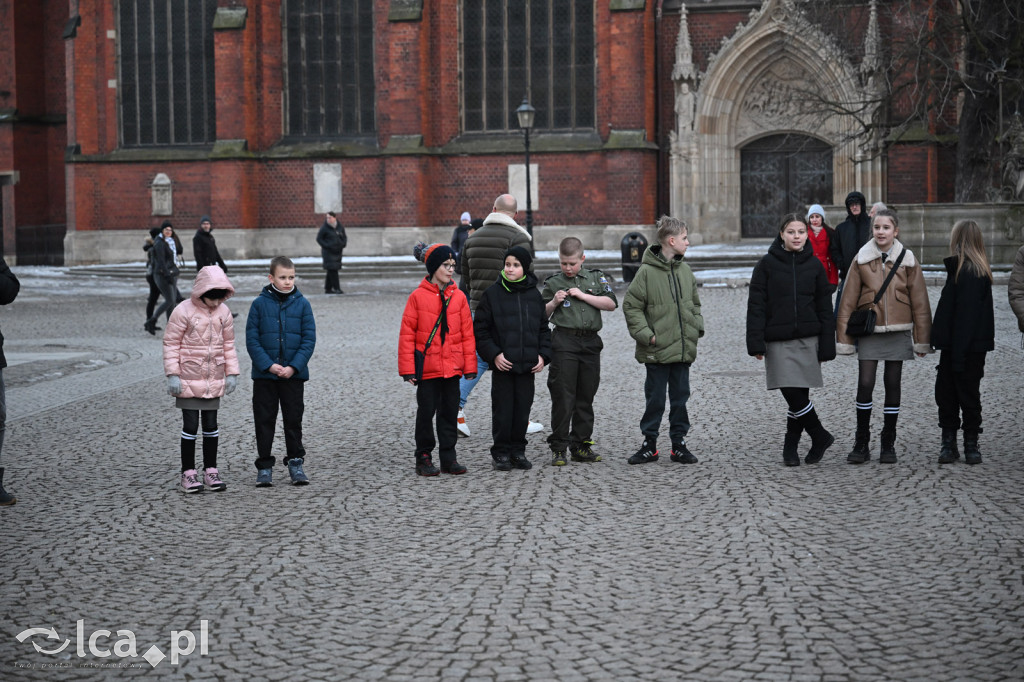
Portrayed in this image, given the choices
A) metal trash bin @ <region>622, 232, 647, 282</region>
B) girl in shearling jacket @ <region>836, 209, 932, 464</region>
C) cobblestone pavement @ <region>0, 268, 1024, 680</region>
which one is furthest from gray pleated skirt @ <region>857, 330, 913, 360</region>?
metal trash bin @ <region>622, 232, 647, 282</region>

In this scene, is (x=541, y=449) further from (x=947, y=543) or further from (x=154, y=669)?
(x=154, y=669)

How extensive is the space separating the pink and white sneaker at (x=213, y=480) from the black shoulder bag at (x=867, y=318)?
4.09m

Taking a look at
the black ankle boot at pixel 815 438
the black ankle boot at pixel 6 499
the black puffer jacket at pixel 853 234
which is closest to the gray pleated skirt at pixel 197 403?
the black ankle boot at pixel 6 499

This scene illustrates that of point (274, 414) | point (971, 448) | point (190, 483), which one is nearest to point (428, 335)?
point (274, 414)

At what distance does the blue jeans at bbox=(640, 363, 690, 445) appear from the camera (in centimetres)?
831

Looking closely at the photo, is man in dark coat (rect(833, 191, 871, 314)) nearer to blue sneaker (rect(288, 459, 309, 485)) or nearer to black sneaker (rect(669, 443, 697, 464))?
black sneaker (rect(669, 443, 697, 464))

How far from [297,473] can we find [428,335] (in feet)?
3.95

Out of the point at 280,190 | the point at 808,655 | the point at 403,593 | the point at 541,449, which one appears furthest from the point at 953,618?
the point at 280,190

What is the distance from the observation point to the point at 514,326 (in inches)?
327

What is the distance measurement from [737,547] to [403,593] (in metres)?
1.64

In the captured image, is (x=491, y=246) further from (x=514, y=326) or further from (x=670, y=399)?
(x=670, y=399)

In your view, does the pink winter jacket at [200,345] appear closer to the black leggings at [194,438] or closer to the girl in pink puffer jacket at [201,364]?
the girl in pink puffer jacket at [201,364]

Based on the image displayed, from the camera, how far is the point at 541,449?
8977 mm

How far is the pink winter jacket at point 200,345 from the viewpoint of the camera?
7629mm
